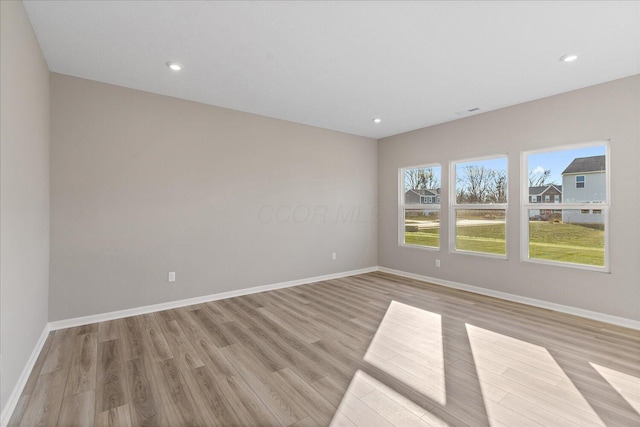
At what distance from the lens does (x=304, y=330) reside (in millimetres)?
3074

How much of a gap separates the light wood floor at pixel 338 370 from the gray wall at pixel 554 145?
1.30 feet

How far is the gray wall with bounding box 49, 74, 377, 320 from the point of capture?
10.4ft

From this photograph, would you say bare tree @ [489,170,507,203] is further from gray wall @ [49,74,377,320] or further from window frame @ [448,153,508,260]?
gray wall @ [49,74,377,320]

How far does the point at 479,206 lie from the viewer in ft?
15.0

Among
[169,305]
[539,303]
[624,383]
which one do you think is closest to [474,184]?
[539,303]

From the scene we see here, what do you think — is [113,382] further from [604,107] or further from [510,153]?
[604,107]

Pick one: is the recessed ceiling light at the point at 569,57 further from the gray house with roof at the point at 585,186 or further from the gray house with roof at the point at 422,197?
the gray house with roof at the point at 422,197

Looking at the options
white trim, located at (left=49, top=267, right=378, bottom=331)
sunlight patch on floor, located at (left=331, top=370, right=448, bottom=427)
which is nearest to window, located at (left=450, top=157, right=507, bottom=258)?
white trim, located at (left=49, top=267, right=378, bottom=331)

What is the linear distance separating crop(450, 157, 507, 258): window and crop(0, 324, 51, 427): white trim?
5.18 metres

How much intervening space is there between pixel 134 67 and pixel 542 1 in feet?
11.9

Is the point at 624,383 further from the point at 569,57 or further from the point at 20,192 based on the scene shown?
the point at 20,192

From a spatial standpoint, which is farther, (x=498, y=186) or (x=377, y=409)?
(x=498, y=186)

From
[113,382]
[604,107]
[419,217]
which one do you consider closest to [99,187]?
[113,382]

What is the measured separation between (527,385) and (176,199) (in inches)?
159
